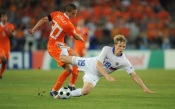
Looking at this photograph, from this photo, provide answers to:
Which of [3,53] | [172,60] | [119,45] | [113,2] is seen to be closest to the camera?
[119,45]

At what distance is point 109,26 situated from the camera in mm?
27562

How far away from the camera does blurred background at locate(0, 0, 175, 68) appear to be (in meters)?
27.2

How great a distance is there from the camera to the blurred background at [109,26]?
2720 cm

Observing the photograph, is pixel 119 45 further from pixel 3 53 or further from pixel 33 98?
pixel 3 53

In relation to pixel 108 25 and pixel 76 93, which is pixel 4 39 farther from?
pixel 108 25

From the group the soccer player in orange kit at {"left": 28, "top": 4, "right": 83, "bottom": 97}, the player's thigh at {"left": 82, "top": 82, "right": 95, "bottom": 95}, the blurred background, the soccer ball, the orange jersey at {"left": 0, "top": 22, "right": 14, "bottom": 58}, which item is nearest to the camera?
the player's thigh at {"left": 82, "top": 82, "right": 95, "bottom": 95}

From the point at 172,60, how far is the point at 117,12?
4.11 meters

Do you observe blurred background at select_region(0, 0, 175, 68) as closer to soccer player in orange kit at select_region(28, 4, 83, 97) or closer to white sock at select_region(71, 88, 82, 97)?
soccer player in orange kit at select_region(28, 4, 83, 97)

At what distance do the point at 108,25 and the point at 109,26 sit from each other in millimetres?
83

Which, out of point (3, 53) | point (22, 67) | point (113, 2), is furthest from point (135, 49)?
point (3, 53)

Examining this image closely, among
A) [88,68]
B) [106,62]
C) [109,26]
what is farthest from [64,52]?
[109,26]

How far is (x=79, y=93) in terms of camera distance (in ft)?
36.5

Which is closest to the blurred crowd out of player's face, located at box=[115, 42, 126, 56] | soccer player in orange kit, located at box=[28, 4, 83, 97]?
soccer player in orange kit, located at box=[28, 4, 83, 97]

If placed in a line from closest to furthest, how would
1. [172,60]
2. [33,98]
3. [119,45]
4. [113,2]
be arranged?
[119,45] < [33,98] < [172,60] < [113,2]
